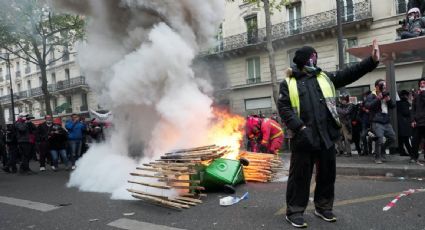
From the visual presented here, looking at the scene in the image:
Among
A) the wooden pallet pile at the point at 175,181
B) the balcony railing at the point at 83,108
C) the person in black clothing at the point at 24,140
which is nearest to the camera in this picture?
the wooden pallet pile at the point at 175,181

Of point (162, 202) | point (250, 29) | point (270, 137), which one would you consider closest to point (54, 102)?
point (250, 29)

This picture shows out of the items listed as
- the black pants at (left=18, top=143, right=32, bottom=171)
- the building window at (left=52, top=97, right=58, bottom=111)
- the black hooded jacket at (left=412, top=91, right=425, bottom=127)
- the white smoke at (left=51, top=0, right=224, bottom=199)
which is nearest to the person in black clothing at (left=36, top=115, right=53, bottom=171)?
the black pants at (left=18, top=143, right=32, bottom=171)

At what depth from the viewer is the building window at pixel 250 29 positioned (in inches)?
Result: 1080

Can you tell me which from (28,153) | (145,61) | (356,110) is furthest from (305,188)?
(28,153)

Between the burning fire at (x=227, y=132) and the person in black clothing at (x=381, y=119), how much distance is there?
2.60m

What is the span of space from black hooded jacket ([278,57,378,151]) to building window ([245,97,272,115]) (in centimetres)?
2216

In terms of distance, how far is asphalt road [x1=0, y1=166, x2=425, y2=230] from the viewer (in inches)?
181

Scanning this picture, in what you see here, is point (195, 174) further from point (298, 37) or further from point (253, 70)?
point (253, 70)

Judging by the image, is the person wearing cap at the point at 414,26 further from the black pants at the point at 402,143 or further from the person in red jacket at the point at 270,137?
the person in red jacket at the point at 270,137

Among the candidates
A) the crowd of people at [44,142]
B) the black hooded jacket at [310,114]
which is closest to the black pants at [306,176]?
the black hooded jacket at [310,114]

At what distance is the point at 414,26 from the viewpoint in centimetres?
859

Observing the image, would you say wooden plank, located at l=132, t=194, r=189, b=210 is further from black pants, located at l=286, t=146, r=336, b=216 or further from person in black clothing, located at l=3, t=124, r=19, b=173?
person in black clothing, located at l=3, t=124, r=19, b=173

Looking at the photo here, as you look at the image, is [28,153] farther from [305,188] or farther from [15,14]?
[305,188]

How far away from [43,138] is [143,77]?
5781 millimetres
